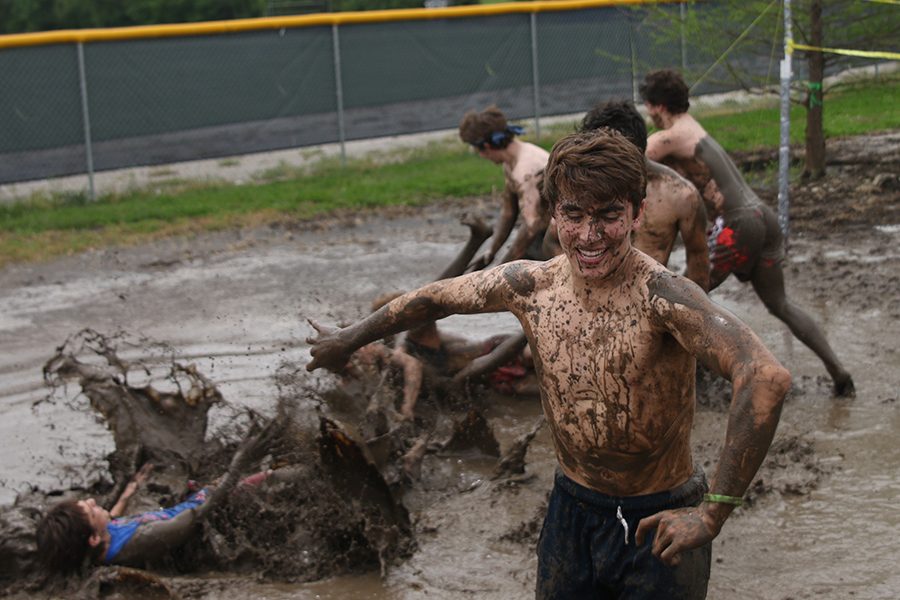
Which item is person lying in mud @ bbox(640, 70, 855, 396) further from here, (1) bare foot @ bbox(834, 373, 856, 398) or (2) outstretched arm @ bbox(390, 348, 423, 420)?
(2) outstretched arm @ bbox(390, 348, 423, 420)

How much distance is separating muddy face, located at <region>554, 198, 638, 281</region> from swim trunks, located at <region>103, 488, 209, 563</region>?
271 centimetres

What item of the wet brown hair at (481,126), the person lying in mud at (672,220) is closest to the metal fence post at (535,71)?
the wet brown hair at (481,126)

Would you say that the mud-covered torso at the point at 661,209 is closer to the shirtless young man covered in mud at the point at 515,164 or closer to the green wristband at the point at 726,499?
the shirtless young man covered in mud at the point at 515,164

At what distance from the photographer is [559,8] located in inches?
646

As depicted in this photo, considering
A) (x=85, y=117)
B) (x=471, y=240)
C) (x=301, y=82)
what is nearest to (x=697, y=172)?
(x=471, y=240)

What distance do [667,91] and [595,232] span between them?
3869 millimetres

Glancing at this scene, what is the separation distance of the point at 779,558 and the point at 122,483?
3133 mm

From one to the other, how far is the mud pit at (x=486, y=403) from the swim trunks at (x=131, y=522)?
31 centimetres

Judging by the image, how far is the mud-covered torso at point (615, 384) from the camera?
127 inches

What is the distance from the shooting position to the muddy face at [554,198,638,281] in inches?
123

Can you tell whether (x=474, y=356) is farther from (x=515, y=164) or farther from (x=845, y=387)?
(x=845, y=387)

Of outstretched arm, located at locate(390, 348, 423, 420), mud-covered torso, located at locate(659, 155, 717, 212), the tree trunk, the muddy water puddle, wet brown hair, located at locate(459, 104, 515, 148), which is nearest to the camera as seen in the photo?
the muddy water puddle

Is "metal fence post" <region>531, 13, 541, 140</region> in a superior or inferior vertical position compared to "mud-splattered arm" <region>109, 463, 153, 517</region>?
superior

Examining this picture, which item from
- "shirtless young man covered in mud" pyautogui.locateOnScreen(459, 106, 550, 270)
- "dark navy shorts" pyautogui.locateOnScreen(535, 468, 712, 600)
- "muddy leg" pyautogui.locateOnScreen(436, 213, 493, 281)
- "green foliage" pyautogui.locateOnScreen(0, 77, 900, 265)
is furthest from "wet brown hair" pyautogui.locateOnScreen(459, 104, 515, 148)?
"green foliage" pyautogui.locateOnScreen(0, 77, 900, 265)
